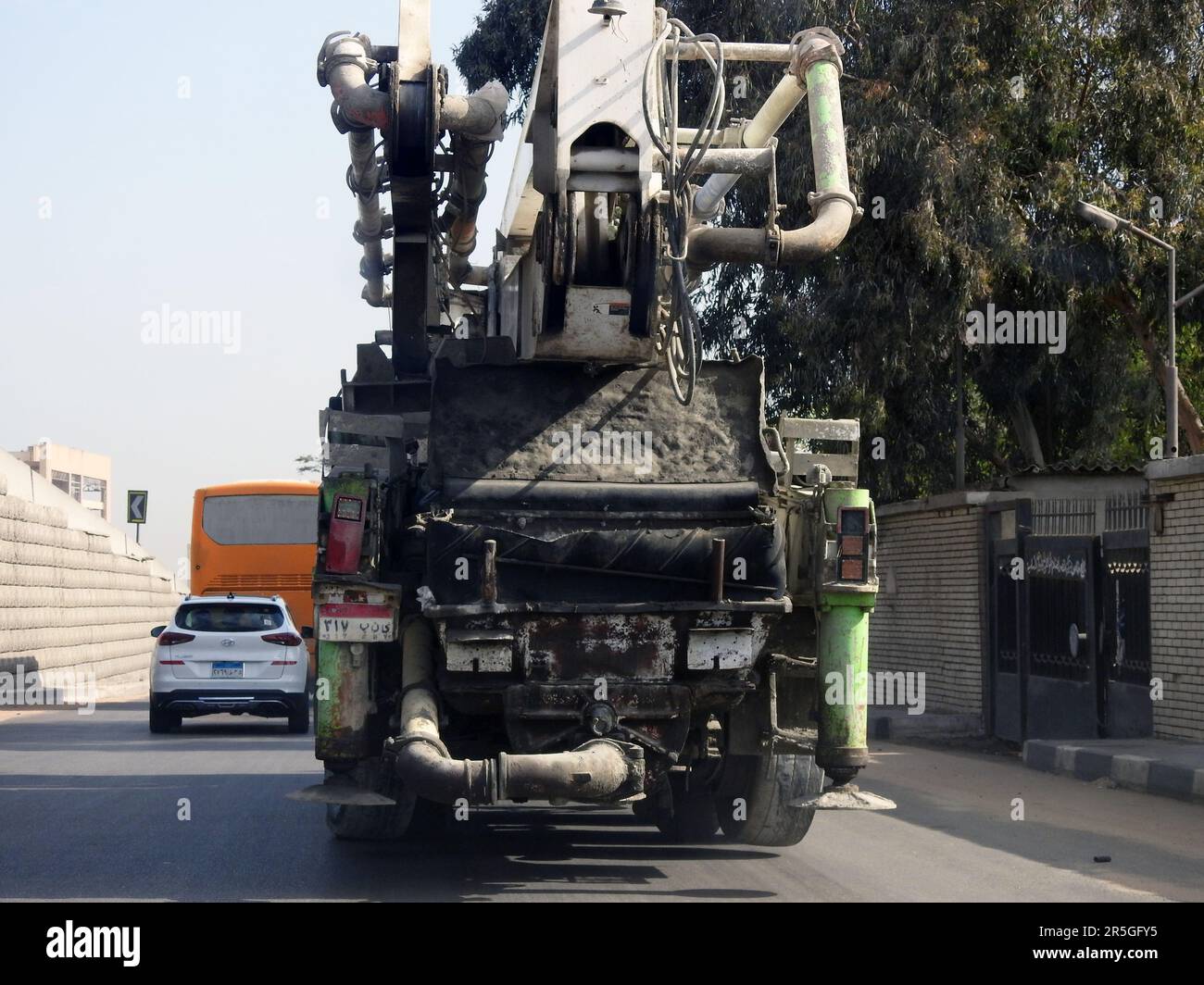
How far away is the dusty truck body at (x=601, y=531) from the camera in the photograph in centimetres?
806

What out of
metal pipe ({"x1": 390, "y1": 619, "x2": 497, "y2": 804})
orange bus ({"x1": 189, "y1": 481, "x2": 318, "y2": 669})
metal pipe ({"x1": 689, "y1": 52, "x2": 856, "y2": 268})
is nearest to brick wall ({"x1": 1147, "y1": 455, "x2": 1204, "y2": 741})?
metal pipe ({"x1": 689, "y1": 52, "x2": 856, "y2": 268})

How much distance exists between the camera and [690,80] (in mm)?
24781

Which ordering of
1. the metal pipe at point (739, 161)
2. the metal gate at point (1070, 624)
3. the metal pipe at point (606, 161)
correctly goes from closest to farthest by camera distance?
the metal pipe at point (606, 161)
the metal pipe at point (739, 161)
the metal gate at point (1070, 624)

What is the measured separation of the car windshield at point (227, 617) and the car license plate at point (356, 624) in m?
12.5

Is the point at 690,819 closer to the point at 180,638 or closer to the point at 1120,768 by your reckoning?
the point at 1120,768

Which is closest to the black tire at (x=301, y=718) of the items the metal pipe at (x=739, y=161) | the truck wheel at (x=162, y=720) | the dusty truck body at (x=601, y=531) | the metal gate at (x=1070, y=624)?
the truck wheel at (x=162, y=720)

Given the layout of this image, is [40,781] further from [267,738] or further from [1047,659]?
[1047,659]

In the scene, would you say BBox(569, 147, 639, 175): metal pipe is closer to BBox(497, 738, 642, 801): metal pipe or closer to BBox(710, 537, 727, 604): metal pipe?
BBox(710, 537, 727, 604): metal pipe

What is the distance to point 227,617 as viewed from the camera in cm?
2041

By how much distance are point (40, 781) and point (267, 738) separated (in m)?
6.10

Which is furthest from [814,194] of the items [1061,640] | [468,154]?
[1061,640]

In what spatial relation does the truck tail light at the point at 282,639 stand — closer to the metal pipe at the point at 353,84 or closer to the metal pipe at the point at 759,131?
the metal pipe at the point at 759,131

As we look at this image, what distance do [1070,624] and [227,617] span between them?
32.1ft
